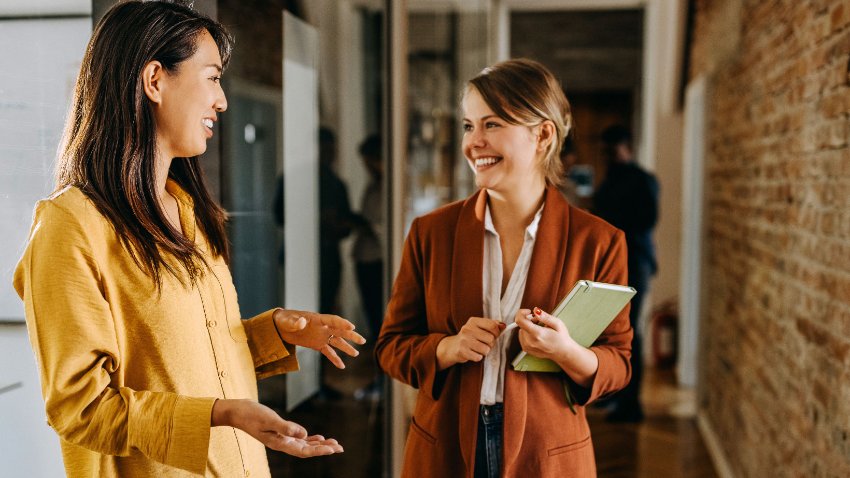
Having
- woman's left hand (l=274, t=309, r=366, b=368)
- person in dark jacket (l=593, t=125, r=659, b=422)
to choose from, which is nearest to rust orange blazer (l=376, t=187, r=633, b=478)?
woman's left hand (l=274, t=309, r=366, b=368)

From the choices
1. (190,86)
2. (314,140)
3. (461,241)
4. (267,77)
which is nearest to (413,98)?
(314,140)

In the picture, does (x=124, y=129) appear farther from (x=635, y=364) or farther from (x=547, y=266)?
(x=635, y=364)

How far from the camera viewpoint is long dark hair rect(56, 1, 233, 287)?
110 centimetres

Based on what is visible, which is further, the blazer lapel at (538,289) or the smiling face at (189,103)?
the blazer lapel at (538,289)

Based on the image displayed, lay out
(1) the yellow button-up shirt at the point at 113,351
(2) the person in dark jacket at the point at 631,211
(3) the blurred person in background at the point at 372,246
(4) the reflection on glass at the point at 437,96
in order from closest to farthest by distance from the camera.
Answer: (1) the yellow button-up shirt at the point at 113,351
(3) the blurred person in background at the point at 372,246
(4) the reflection on glass at the point at 437,96
(2) the person in dark jacket at the point at 631,211

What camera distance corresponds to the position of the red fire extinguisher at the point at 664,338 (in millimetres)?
6785

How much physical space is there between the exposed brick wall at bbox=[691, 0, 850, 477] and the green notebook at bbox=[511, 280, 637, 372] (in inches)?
36.3

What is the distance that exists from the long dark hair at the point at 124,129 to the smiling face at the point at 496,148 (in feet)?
2.10

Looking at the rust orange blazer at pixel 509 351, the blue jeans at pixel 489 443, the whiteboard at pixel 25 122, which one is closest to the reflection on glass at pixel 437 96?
the rust orange blazer at pixel 509 351

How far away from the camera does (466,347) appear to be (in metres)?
1.50

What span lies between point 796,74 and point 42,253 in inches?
98.6

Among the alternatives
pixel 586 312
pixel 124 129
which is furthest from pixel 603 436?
pixel 124 129

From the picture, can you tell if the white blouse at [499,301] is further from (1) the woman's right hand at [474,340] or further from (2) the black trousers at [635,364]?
(2) the black trousers at [635,364]

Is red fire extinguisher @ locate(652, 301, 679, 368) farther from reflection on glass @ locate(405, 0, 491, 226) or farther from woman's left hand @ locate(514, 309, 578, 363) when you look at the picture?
woman's left hand @ locate(514, 309, 578, 363)
